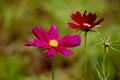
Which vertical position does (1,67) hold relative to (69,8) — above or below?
below

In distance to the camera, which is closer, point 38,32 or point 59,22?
point 38,32

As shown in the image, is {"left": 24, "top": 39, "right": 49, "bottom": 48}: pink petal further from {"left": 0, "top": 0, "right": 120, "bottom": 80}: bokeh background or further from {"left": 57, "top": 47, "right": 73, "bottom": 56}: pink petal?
{"left": 0, "top": 0, "right": 120, "bottom": 80}: bokeh background

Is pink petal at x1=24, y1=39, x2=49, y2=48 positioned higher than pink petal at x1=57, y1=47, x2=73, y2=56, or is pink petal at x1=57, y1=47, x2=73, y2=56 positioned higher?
pink petal at x1=24, y1=39, x2=49, y2=48

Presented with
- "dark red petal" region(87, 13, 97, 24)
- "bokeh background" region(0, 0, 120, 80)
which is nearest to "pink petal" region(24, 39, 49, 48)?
"dark red petal" region(87, 13, 97, 24)

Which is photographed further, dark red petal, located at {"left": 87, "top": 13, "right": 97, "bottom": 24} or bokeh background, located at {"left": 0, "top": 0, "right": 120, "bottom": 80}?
bokeh background, located at {"left": 0, "top": 0, "right": 120, "bottom": 80}

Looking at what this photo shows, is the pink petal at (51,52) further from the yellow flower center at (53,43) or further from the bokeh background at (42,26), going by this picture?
the bokeh background at (42,26)

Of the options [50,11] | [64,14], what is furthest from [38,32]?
[50,11]

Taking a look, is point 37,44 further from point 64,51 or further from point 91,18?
point 91,18

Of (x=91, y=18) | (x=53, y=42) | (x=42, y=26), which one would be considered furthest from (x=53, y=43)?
(x=42, y=26)

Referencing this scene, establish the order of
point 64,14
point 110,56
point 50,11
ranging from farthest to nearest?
point 50,11
point 64,14
point 110,56

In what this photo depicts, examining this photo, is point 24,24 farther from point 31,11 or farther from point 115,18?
point 115,18
